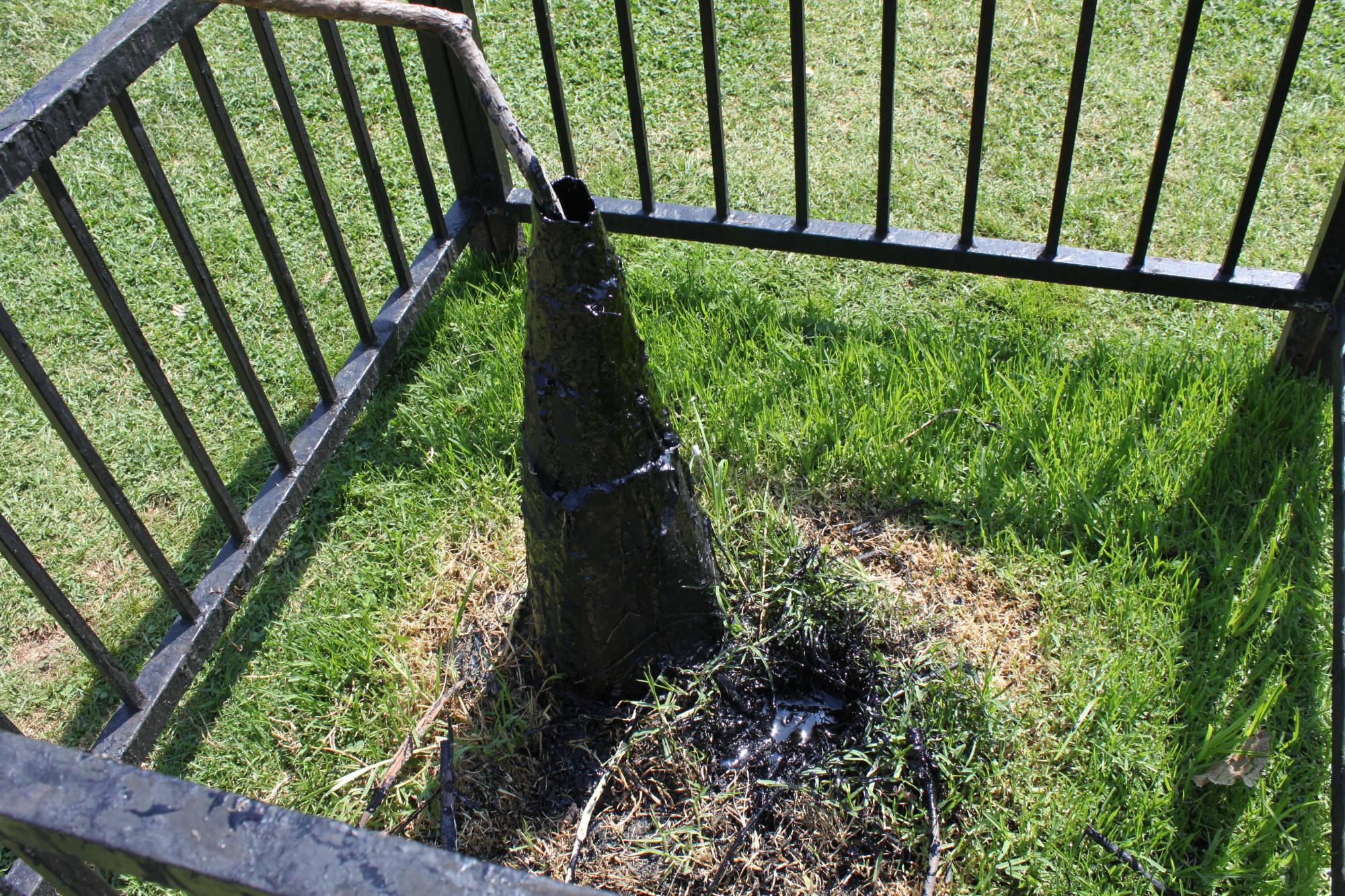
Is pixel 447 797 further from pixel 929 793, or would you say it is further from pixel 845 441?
pixel 845 441

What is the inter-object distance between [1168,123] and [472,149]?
2203 millimetres

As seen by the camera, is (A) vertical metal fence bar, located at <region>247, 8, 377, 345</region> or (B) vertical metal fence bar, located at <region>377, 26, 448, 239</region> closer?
(A) vertical metal fence bar, located at <region>247, 8, 377, 345</region>

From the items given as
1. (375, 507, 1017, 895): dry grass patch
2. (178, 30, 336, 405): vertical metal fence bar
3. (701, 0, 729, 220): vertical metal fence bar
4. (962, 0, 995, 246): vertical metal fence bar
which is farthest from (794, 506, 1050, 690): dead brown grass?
(178, 30, 336, 405): vertical metal fence bar

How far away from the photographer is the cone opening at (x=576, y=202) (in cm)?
185

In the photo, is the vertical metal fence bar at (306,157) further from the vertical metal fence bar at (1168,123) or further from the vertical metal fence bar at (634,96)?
the vertical metal fence bar at (1168,123)

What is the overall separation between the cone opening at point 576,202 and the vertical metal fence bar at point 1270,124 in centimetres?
203

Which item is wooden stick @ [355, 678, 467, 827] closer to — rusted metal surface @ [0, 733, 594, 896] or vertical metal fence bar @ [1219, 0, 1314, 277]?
rusted metal surface @ [0, 733, 594, 896]

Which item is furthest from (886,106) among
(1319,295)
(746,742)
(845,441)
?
(746,742)

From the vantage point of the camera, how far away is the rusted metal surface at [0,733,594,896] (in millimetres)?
914

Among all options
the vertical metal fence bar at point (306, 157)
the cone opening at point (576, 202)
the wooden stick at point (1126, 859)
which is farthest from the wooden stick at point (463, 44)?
the wooden stick at point (1126, 859)

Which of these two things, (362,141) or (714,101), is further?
(714,101)

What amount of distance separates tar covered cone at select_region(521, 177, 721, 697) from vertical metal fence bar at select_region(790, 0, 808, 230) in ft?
4.69

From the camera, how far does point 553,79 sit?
3422mm

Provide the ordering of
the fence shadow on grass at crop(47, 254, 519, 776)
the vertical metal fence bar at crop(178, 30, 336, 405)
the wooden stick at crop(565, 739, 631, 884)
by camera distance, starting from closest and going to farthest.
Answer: the wooden stick at crop(565, 739, 631, 884)
the vertical metal fence bar at crop(178, 30, 336, 405)
the fence shadow on grass at crop(47, 254, 519, 776)
